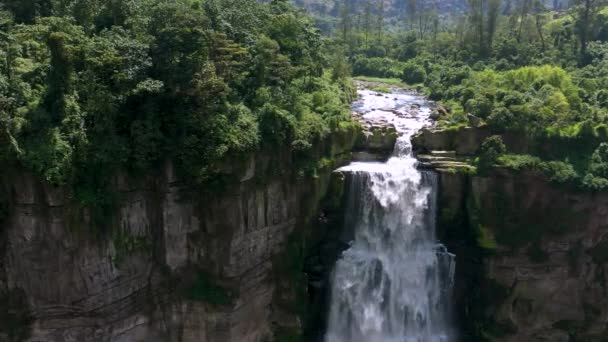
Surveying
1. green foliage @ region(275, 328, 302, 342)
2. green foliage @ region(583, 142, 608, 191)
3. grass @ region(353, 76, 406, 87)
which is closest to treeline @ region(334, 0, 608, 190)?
green foliage @ region(583, 142, 608, 191)

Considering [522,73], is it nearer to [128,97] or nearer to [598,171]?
[598,171]

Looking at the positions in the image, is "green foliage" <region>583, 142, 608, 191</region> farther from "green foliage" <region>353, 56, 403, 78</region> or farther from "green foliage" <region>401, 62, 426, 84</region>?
"green foliage" <region>353, 56, 403, 78</region>

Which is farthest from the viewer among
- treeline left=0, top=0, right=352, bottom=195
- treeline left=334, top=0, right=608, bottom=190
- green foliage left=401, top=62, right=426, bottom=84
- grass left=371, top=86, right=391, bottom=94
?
green foliage left=401, top=62, right=426, bottom=84

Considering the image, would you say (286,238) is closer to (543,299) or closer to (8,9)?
(543,299)

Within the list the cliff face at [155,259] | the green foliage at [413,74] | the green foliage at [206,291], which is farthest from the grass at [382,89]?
the green foliage at [206,291]

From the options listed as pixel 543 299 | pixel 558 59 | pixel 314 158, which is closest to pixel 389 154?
pixel 314 158

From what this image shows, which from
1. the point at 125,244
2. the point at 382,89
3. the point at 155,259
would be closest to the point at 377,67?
the point at 382,89
